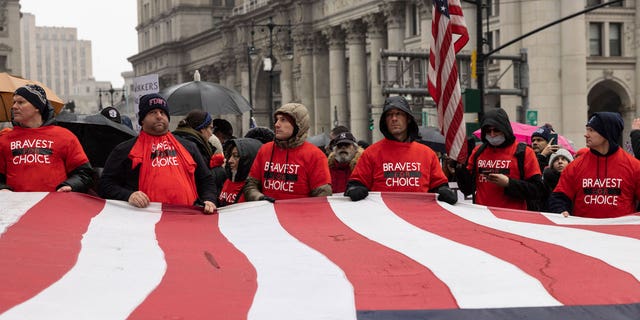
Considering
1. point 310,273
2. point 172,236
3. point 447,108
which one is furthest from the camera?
point 447,108

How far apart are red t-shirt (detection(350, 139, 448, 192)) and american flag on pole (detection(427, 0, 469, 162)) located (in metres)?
1.62

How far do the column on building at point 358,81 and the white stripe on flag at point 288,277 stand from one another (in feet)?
194

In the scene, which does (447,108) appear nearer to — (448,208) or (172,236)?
(448,208)

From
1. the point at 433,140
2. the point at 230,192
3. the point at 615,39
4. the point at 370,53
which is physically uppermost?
the point at 370,53

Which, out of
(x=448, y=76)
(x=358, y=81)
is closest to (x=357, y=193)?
(x=448, y=76)

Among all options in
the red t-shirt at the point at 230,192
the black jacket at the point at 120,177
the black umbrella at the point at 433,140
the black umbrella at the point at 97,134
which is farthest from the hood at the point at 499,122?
the black umbrella at the point at 433,140

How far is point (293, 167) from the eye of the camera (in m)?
7.84

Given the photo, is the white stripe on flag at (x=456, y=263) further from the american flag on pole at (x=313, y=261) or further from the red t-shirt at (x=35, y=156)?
the red t-shirt at (x=35, y=156)

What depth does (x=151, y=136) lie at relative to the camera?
726 centimetres

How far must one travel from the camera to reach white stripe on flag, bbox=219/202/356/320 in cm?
441

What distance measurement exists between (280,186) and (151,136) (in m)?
1.13

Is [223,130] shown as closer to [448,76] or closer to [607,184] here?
[448,76]

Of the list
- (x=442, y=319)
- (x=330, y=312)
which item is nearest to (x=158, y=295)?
(x=330, y=312)

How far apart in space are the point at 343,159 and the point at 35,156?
12.9ft
